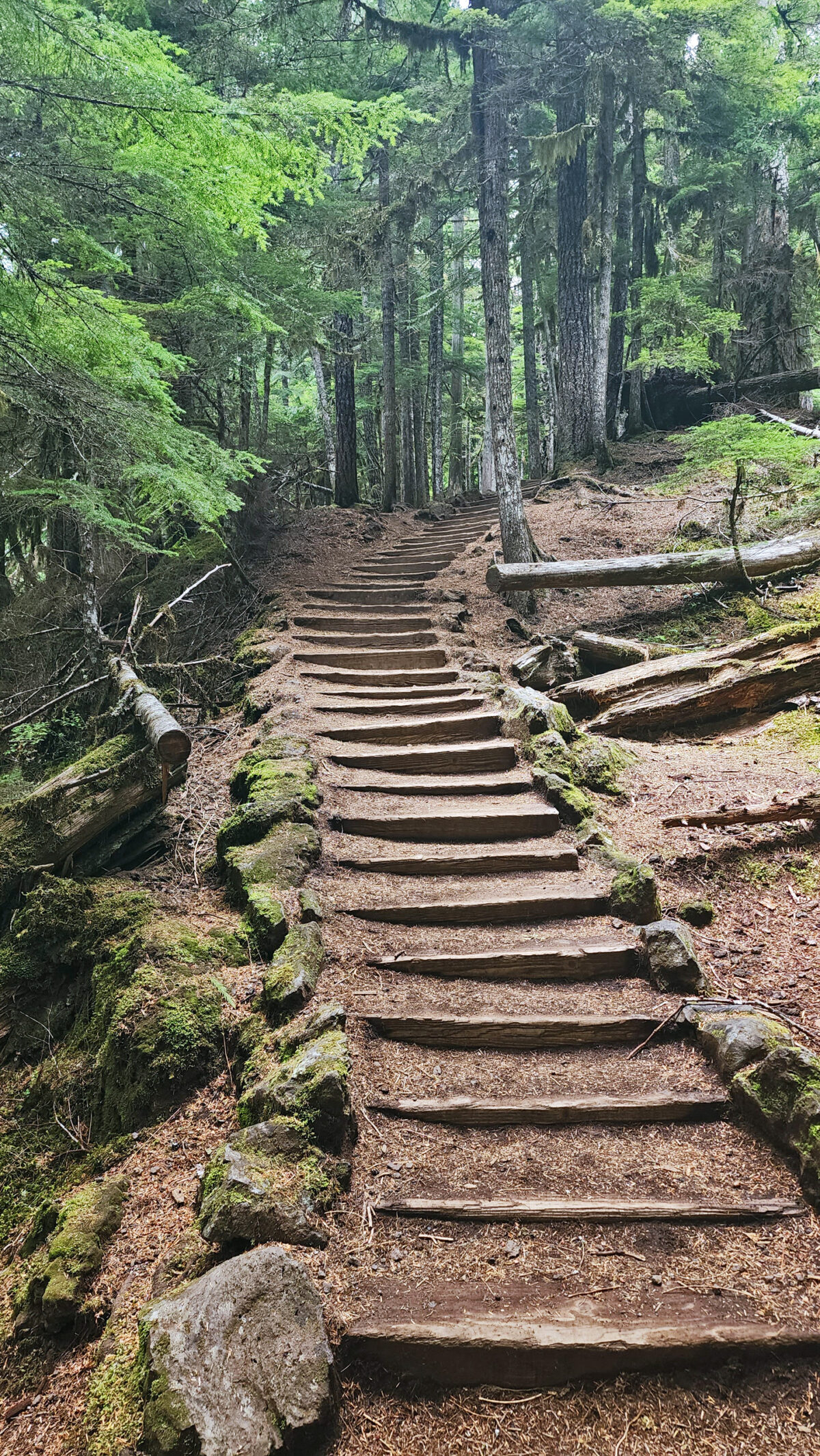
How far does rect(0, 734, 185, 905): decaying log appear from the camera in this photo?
16.8 ft

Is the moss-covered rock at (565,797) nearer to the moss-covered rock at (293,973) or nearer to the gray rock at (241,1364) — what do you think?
the moss-covered rock at (293,973)

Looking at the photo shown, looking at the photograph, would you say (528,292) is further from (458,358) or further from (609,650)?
(609,650)

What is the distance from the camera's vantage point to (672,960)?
4191 millimetres

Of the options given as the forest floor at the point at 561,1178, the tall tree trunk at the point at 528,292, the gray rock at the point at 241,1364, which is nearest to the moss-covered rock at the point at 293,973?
the forest floor at the point at 561,1178

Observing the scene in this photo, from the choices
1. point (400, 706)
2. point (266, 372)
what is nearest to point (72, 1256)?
point (400, 706)

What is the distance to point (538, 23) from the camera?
14.4 m

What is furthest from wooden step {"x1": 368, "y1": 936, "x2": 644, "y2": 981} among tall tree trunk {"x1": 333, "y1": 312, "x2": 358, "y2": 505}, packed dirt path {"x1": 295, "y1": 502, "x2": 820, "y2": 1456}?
tall tree trunk {"x1": 333, "y1": 312, "x2": 358, "y2": 505}

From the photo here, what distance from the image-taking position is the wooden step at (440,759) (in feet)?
22.7

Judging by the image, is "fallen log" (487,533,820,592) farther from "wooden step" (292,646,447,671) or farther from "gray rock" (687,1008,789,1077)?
"gray rock" (687,1008,789,1077)

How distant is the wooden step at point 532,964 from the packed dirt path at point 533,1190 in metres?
0.02

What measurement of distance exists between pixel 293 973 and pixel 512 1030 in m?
→ 1.25

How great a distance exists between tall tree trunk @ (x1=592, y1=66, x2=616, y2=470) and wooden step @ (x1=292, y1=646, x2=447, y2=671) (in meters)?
9.59

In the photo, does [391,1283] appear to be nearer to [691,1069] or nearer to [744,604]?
[691,1069]

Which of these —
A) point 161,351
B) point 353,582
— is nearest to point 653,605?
point 353,582
